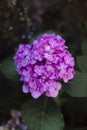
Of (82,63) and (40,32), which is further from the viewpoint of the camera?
(40,32)

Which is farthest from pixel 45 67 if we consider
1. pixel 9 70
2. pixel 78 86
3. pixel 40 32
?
pixel 40 32

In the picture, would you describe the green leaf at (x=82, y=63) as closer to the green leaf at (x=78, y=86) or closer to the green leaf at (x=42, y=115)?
the green leaf at (x=78, y=86)

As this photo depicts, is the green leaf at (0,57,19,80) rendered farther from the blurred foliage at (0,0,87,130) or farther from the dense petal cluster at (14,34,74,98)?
the dense petal cluster at (14,34,74,98)

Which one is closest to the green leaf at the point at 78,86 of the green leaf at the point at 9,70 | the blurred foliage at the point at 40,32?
the blurred foliage at the point at 40,32

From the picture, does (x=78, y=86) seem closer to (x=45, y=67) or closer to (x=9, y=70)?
(x=45, y=67)

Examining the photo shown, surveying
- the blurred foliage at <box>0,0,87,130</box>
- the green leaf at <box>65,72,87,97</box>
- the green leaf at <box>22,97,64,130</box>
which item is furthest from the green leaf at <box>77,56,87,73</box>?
the green leaf at <box>22,97,64,130</box>

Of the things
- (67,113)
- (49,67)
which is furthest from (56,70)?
(67,113)

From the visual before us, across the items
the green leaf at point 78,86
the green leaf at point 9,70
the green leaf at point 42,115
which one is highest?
the green leaf at point 9,70

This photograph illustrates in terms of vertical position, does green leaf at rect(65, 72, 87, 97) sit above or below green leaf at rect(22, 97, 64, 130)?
above
